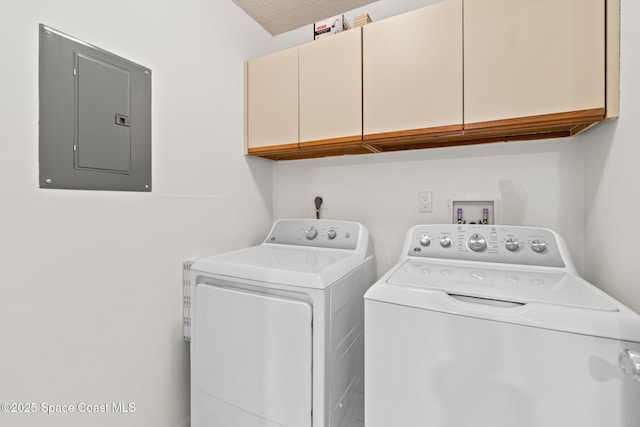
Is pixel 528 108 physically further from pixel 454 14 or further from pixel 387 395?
pixel 387 395

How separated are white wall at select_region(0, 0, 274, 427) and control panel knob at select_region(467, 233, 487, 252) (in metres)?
1.35

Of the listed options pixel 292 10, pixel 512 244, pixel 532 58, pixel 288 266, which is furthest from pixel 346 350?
pixel 292 10

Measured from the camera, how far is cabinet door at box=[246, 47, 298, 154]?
1764 millimetres

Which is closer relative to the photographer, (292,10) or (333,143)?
(333,143)

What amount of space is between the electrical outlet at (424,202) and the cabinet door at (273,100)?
0.83m

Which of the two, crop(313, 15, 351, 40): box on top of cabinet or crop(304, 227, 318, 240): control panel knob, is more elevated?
crop(313, 15, 351, 40): box on top of cabinet

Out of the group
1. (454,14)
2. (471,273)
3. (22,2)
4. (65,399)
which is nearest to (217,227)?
(65,399)

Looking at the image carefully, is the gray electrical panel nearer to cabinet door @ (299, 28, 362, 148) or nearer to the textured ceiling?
cabinet door @ (299, 28, 362, 148)

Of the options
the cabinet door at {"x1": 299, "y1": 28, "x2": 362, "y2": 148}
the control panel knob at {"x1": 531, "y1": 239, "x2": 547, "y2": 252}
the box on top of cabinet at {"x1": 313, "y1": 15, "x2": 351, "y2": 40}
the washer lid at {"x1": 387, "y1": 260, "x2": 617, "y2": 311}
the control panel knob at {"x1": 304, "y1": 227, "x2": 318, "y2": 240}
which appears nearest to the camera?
the washer lid at {"x1": 387, "y1": 260, "x2": 617, "y2": 311}

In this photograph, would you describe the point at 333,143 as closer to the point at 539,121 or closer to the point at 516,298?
the point at 539,121

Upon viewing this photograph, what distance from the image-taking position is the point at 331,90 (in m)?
1.65

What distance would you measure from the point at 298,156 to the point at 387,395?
157 cm

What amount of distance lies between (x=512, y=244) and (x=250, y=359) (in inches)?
50.7

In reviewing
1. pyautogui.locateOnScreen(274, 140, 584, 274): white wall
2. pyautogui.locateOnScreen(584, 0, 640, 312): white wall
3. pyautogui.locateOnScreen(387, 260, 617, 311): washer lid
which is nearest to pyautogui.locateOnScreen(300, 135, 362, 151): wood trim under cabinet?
pyautogui.locateOnScreen(274, 140, 584, 274): white wall
